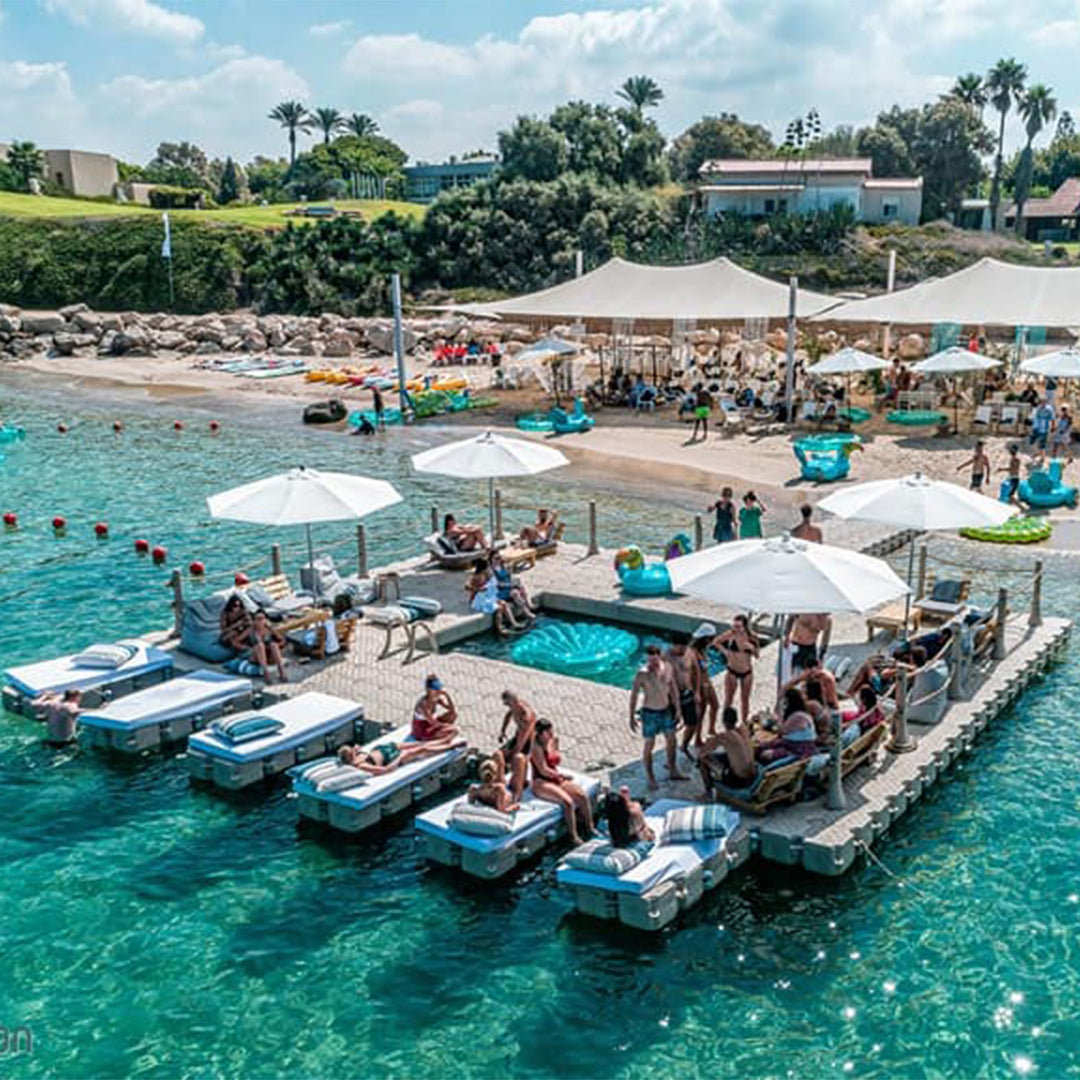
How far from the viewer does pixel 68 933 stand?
397 inches

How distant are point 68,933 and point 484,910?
3.74 metres

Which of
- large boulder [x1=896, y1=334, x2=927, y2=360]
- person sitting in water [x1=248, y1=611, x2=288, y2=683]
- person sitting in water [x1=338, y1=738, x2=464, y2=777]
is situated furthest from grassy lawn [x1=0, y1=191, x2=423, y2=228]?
person sitting in water [x1=338, y1=738, x2=464, y2=777]

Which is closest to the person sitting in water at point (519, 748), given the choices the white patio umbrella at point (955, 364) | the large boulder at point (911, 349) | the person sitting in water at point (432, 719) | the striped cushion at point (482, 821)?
the striped cushion at point (482, 821)

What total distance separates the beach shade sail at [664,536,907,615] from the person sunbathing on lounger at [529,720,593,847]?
215cm

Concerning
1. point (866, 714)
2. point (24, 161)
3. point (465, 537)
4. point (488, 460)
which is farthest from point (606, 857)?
point (24, 161)

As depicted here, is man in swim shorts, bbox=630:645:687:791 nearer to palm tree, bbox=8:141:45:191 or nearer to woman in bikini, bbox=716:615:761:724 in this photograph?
woman in bikini, bbox=716:615:761:724

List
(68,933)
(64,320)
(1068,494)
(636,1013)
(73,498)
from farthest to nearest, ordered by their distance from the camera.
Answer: (64,320), (73,498), (1068,494), (68,933), (636,1013)

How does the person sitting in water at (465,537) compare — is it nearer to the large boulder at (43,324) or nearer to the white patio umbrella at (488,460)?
the white patio umbrella at (488,460)

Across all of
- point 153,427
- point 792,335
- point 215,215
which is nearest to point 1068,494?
point 792,335

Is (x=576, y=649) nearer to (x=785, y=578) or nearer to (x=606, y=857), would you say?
(x=785, y=578)

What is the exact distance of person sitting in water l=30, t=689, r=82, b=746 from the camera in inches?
536

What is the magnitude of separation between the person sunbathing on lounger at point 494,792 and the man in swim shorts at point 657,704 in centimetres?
158

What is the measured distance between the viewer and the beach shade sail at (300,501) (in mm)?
15078

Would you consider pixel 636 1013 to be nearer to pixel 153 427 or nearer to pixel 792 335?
pixel 792 335
